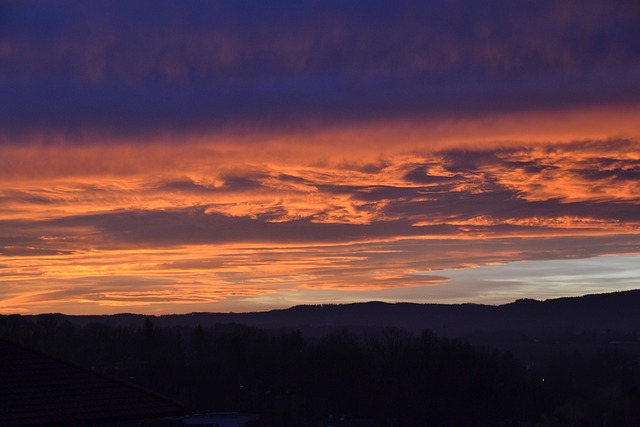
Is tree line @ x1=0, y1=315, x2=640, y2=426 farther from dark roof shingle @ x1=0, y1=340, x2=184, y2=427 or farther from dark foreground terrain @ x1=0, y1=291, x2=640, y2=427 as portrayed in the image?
dark roof shingle @ x1=0, y1=340, x2=184, y2=427

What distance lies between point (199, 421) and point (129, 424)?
154ft

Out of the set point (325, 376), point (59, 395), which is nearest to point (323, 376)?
point (325, 376)

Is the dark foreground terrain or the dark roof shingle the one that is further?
the dark foreground terrain

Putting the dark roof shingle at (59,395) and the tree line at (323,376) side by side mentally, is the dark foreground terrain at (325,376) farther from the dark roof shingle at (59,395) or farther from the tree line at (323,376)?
the dark roof shingle at (59,395)

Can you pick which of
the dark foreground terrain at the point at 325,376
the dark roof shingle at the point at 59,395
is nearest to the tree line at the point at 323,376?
the dark foreground terrain at the point at 325,376

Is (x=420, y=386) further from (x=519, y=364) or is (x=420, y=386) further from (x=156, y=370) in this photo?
(x=156, y=370)

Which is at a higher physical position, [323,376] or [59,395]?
[59,395]

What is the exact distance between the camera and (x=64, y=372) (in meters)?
11.9

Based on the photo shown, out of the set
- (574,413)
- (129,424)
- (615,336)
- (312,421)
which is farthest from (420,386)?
(615,336)

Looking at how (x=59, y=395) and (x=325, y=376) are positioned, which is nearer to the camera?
(x=59, y=395)

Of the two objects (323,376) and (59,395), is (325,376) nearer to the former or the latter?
(323,376)

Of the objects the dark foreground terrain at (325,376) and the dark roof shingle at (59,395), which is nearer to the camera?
the dark roof shingle at (59,395)

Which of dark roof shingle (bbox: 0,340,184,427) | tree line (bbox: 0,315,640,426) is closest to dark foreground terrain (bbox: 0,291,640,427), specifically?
tree line (bbox: 0,315,640,426)

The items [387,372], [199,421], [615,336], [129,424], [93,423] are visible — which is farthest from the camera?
[615,336]
